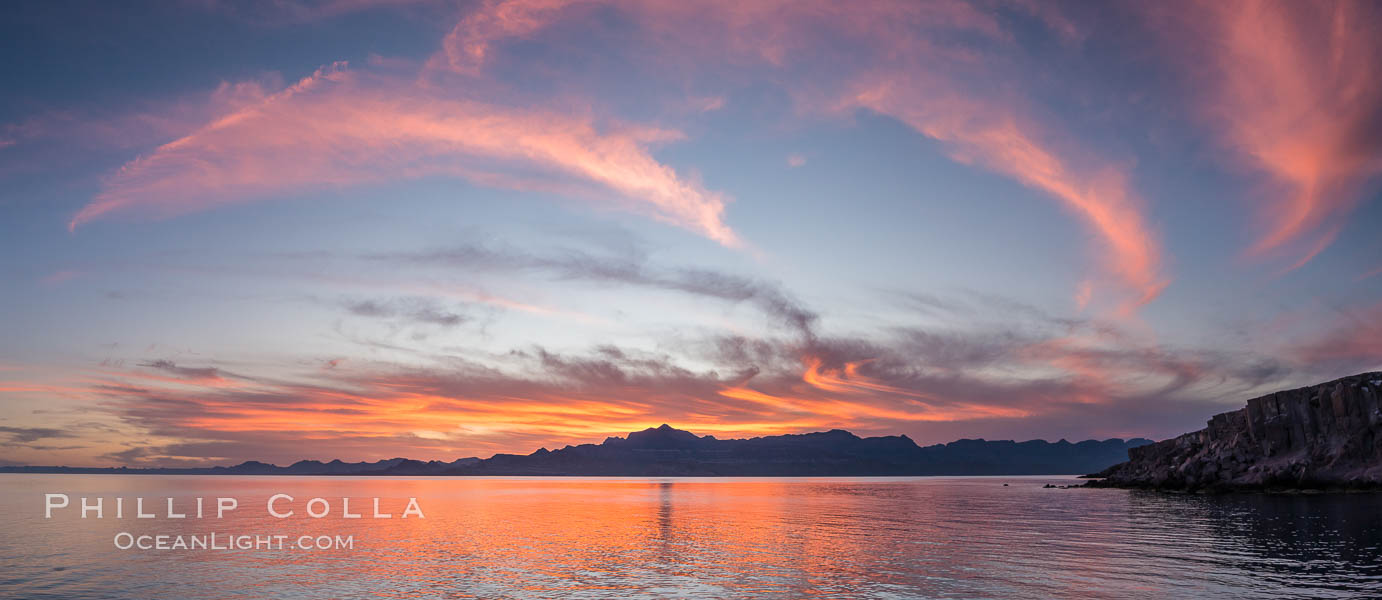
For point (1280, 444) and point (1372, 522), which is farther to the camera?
point (1280, 444)

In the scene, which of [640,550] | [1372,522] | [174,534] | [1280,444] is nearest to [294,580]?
[640,550]

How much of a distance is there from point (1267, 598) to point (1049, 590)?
8398 millimetres

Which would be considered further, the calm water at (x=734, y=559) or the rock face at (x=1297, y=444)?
the rock face at (x=1297, y=444)

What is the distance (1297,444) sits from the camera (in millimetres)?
116562

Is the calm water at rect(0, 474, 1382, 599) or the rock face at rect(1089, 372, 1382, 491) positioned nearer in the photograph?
the calm water at rect(0, 474, 1382, 599)

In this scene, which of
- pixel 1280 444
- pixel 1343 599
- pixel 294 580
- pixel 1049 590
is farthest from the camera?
pixel 1280 444

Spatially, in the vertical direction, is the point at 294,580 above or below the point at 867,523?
above

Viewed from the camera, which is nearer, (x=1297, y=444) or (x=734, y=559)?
(x=734, y=559)

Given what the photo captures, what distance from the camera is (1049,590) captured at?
114 ft

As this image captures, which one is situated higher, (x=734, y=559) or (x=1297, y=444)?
(x=734, y=559)

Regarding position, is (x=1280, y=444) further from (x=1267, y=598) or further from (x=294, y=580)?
(x=294, y=580)

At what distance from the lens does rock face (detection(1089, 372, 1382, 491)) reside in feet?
351

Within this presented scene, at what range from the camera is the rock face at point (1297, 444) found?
10712 centimetres

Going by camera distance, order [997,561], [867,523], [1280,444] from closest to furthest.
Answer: [997,561] → [867,523] → [1280,444]
